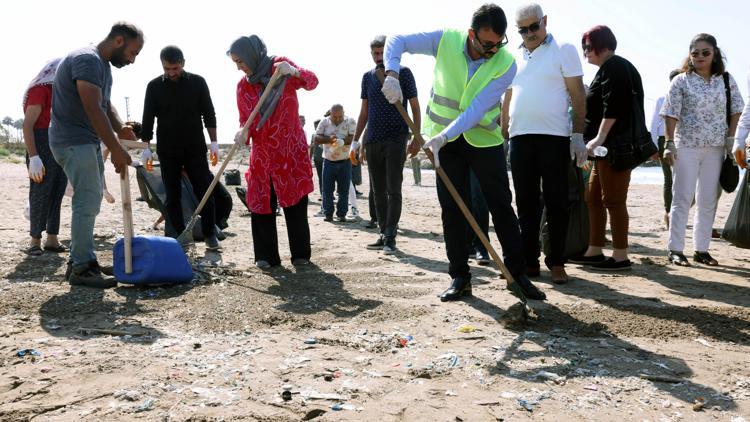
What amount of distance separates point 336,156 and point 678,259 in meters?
4.49

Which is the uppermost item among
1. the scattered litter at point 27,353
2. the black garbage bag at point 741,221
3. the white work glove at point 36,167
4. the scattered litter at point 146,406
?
the white work glove at point 36,167

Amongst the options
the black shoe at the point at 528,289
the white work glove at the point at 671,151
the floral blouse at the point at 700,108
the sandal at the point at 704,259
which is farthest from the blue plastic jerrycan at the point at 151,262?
the sandal at the point at 704,259

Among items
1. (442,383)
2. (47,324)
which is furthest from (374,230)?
(442,383)

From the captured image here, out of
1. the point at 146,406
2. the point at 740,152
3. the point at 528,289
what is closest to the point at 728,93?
the point at 740,152

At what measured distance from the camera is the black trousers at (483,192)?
4.22m

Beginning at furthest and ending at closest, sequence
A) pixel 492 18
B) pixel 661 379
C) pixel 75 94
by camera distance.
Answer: pixel 75 94
pixel 492 18
pixel 661 379

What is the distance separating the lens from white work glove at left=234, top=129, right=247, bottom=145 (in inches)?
205

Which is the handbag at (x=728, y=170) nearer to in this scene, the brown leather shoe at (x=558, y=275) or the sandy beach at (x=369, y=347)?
the sandy beach at (x=369, y=347)

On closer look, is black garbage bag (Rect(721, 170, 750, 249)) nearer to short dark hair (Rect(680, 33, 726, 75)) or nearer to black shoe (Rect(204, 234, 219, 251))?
short dark hair (Rect(680, 33, 726, 75))

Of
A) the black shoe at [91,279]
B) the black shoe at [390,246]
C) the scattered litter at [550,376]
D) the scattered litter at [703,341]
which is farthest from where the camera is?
the black shoe at [390,246]

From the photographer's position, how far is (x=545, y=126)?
15.3 ft

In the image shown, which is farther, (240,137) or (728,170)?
(728,170)

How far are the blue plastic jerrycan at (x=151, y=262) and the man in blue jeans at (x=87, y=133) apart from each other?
0.19 metres

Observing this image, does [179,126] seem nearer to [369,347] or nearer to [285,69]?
[285,69]
